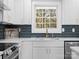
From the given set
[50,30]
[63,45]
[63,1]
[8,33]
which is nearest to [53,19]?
[50,30]

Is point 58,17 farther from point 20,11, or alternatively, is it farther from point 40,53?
point 40,53

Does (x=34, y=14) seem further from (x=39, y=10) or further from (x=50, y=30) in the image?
(x=50, y=30)

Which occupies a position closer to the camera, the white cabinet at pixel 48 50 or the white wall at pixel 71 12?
the white cabinet at pixel 48 50

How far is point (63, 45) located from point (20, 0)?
1805mm

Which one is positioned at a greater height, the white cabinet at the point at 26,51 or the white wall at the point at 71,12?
the white wall at the point at 71,12

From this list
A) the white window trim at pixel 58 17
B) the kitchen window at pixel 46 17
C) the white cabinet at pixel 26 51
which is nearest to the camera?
the white cabinet at pixel 26 51

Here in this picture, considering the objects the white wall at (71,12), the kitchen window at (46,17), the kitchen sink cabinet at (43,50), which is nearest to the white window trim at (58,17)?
the kitchen window at (46,17)

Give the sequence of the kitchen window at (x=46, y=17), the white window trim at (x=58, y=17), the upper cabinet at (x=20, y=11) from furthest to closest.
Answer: the kitchen window at (x=46, y=17) → the white window trim at (x=58, y=17) → the upper cabinet at (x=20, y=11)

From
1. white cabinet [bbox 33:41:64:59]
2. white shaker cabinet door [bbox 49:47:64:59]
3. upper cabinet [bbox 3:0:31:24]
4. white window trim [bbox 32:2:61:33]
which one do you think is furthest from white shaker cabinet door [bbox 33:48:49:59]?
upper cabinet [bbox 3:0:31:24]

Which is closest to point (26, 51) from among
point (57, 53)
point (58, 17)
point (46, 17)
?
point (57, 53)

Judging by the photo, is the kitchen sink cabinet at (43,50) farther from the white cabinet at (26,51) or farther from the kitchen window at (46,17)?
the kitchen window at (46,17)

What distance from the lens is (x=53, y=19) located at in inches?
199

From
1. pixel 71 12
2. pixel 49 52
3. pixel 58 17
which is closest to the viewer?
pixel 49 52

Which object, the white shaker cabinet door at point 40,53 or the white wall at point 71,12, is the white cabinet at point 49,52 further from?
the white wall at point 71,12
